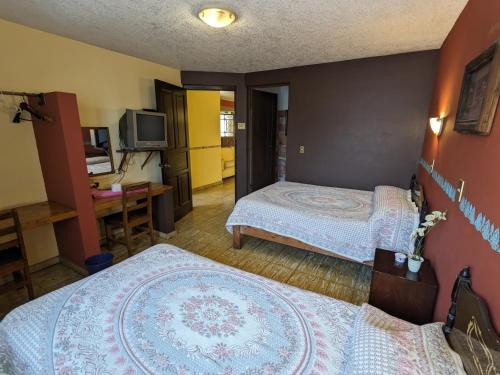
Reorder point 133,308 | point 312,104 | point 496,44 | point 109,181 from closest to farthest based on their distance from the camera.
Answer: point 496,44, point 133,308, point 109,181, point 312,104

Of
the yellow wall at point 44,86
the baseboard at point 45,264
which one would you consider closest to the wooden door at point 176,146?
the yellow wall at point 44,86

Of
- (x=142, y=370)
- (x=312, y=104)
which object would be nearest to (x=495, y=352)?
(x=142, y=370)

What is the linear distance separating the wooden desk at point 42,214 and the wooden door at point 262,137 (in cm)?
287

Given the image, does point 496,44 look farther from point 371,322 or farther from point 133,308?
point 133,308

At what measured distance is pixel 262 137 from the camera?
15.8 feet

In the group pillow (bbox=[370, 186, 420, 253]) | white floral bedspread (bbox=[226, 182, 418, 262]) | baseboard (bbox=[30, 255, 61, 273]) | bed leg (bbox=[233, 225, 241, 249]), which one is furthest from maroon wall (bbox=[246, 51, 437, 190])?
baseboard (bbox=[30, 255, 61, 273])

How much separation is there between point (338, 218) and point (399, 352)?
1608 mm

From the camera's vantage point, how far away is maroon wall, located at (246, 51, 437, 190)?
10.2 feet

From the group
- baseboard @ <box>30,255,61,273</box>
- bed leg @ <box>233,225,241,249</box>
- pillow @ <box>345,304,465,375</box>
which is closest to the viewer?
pillow @ <box>345,304,465,375</box>

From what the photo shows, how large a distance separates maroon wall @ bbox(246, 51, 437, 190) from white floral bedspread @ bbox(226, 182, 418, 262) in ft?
1.63

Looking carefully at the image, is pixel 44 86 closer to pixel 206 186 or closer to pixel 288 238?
pixel 288 238

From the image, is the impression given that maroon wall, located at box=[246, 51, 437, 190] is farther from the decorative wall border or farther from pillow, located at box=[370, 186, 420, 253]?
the decorative wall border

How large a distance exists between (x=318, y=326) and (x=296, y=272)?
4.81 ft

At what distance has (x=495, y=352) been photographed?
0.70 metres
